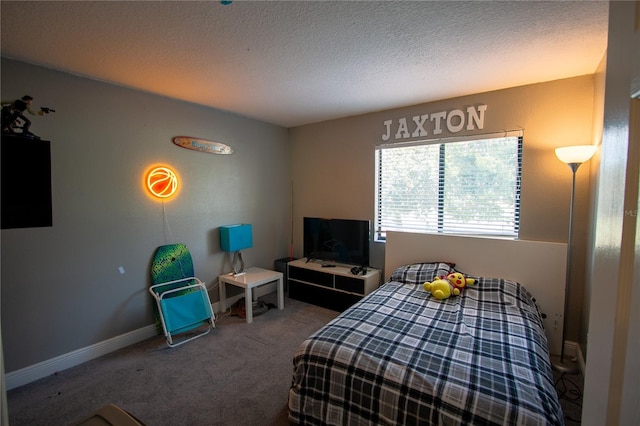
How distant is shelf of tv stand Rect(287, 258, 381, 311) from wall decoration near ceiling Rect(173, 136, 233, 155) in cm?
178

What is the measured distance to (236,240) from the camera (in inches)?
141

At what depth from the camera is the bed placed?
138 cm

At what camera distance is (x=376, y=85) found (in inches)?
108

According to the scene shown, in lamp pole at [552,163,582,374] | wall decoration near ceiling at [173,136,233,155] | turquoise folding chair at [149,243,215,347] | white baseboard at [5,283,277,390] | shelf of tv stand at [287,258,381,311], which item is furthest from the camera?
shelf of tv stand at [287,258,381,311]

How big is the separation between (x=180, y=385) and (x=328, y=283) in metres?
1.94

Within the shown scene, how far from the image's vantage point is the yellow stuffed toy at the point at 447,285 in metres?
2.54

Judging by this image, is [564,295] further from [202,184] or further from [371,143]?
[202,184]

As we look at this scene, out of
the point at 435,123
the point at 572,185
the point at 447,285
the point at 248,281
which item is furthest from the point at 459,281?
the point at 248,281

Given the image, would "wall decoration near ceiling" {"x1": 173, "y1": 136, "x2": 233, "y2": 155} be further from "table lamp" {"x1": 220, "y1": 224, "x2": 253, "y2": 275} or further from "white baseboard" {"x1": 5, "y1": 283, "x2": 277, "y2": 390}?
"white baseboard" {"x1": 5, "y1": 283, "x2": 277, "y2": 390}

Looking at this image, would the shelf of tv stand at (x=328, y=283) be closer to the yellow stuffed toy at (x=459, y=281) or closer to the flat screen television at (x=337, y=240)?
the flat screen television at (x=337, y=240)

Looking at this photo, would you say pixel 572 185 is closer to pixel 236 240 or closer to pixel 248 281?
pixel 248 281

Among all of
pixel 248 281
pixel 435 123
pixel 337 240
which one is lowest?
pixel 248 281

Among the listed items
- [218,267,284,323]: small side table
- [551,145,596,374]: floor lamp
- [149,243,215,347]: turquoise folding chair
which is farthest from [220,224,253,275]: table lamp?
[551,145,596,374]: floor lamp

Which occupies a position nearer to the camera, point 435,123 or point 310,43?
point 310,43
